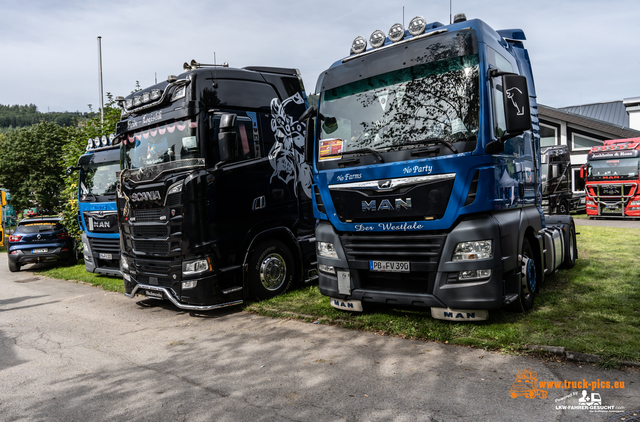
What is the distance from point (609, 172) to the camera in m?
20.3

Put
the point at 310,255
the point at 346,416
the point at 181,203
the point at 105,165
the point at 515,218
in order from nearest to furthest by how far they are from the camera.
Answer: the point at 346,416 < the point at 515,218 < the point at 181,203 < the point at 310,255 < the point at 105,165

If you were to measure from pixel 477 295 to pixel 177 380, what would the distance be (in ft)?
10.2

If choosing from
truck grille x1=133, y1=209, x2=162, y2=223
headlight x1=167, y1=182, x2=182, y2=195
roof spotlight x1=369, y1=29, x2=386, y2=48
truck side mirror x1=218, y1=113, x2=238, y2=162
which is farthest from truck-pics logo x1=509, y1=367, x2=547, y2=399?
truck grille x1=133, y1=209, x2=162, y2=223

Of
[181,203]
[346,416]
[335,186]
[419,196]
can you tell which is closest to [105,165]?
[181,203]

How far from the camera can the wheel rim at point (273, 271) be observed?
24.5 ft

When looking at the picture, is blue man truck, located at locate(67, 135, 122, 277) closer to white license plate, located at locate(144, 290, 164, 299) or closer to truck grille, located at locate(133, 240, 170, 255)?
truck grille, located at locate(133, 240, 170, 255)

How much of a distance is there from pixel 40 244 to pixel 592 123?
2892 cm

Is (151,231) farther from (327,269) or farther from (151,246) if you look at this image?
(327,269)

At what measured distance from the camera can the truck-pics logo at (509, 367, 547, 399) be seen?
3.70 metres

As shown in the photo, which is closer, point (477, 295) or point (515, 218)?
point (477, 295)

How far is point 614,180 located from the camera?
20.1m

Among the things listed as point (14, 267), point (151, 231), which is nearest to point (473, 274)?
point (151, 231)

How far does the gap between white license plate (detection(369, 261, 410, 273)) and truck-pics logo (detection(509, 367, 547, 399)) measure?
1542 millimetres

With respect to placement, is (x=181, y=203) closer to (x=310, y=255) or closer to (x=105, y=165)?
(x=310, y=255)
